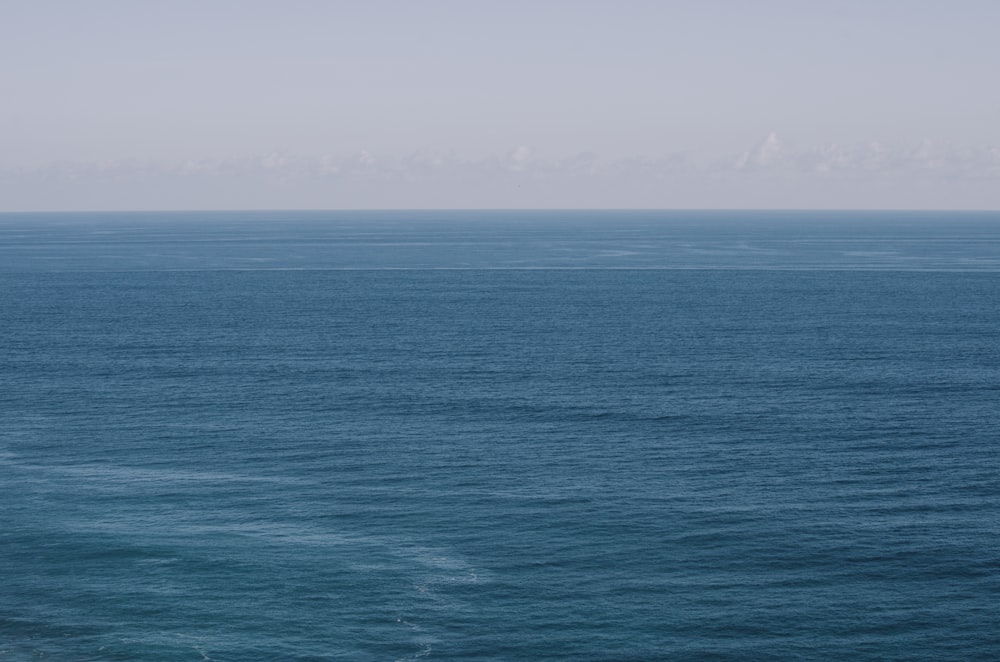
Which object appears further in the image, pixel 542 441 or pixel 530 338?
pixel 530 338

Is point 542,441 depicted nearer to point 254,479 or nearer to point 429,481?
point 429,481

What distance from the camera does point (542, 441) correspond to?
368ft

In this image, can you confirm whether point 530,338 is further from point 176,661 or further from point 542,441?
point 176,661

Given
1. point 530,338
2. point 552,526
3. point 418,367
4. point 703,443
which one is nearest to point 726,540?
point 552,526

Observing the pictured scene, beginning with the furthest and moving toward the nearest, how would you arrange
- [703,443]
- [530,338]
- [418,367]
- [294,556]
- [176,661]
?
[530,338], [418,367], [703,443], [294,556], [176,661]

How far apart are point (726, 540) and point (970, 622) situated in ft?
61.0

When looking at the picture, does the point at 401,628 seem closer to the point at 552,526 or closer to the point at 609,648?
the point at 609,648

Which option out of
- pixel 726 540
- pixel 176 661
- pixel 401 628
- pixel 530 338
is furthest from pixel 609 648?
pixel 530 338

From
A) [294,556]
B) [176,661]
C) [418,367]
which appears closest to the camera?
[176,661]

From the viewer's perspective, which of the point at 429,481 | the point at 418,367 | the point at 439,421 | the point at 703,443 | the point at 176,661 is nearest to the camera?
the point at 176,661

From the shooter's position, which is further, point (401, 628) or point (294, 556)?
point (294, 556)

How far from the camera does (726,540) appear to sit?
84.9 metres

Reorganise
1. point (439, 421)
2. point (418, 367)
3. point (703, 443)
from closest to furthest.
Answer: point (703, 443)
point (439, 421)
point (418, 367)

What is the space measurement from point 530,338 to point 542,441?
63.7 m
